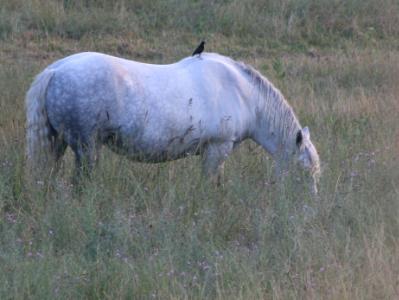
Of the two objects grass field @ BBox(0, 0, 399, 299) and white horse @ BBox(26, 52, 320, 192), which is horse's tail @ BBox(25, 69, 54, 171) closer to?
white horse @ BBox(26, 52, 320, 192)

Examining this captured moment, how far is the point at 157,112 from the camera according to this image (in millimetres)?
6289

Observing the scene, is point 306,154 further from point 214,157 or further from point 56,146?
point 56,146

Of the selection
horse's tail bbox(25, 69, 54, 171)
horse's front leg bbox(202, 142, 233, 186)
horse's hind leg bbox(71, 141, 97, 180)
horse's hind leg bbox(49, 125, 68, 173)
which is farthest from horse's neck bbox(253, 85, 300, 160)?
horse's tail bbox(25, 69, 54, 171)

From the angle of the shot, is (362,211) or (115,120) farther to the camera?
(115,120)

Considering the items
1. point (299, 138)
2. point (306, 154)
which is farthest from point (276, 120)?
point (306, 154)

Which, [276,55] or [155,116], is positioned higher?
[155,116]

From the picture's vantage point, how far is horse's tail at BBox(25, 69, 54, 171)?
19.7ft

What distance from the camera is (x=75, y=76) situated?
6000 mm

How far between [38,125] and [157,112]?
2.83ft

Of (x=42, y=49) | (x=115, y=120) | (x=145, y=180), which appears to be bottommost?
(x=42, y=49)

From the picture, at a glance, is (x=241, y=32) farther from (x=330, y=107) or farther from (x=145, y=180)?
(x=145, y=180)

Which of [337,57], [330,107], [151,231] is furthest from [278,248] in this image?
[337,57]

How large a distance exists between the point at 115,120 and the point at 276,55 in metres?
6.89

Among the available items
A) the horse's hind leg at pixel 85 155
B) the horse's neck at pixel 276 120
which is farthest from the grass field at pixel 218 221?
the horse's neck at pixel 276 120
